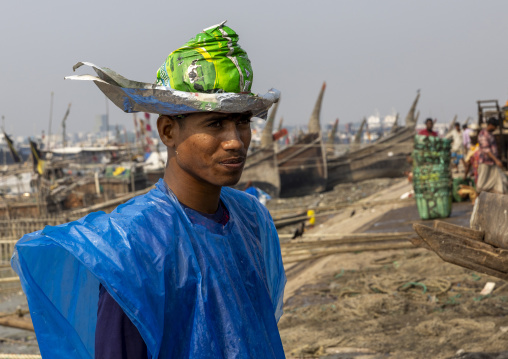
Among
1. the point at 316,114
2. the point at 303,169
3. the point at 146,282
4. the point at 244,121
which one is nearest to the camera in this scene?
the point at 146,282

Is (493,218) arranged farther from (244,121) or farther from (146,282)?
(146,282)

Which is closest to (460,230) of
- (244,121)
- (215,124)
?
(244,121)

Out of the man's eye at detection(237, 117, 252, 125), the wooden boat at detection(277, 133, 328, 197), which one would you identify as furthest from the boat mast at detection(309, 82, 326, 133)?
the man's eye at detection(237, 117, 252, 125)

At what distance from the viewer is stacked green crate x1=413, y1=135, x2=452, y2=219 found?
9.45 metres

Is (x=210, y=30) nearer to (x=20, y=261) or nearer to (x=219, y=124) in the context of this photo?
(x=219, y=124)

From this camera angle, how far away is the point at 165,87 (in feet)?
5.51

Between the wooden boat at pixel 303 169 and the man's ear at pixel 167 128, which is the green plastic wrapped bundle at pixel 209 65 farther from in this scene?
the wooden boat at pixel 303 169

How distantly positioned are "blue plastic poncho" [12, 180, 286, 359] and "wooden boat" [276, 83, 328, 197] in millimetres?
26083

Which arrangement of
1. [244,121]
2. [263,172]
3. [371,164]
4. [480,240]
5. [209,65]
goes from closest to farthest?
[209,65]
[244,121]
[480,240]
[263,172]
[371,164]

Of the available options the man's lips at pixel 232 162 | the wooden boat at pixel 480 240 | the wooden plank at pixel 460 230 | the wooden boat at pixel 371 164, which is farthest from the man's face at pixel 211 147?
the wooden boat at pixel 371 164

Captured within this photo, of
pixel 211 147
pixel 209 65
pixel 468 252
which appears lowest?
pixel 468 252

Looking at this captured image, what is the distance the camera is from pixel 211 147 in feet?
5.48

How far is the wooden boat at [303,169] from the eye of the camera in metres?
27.9

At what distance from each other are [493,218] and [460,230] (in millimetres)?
195
